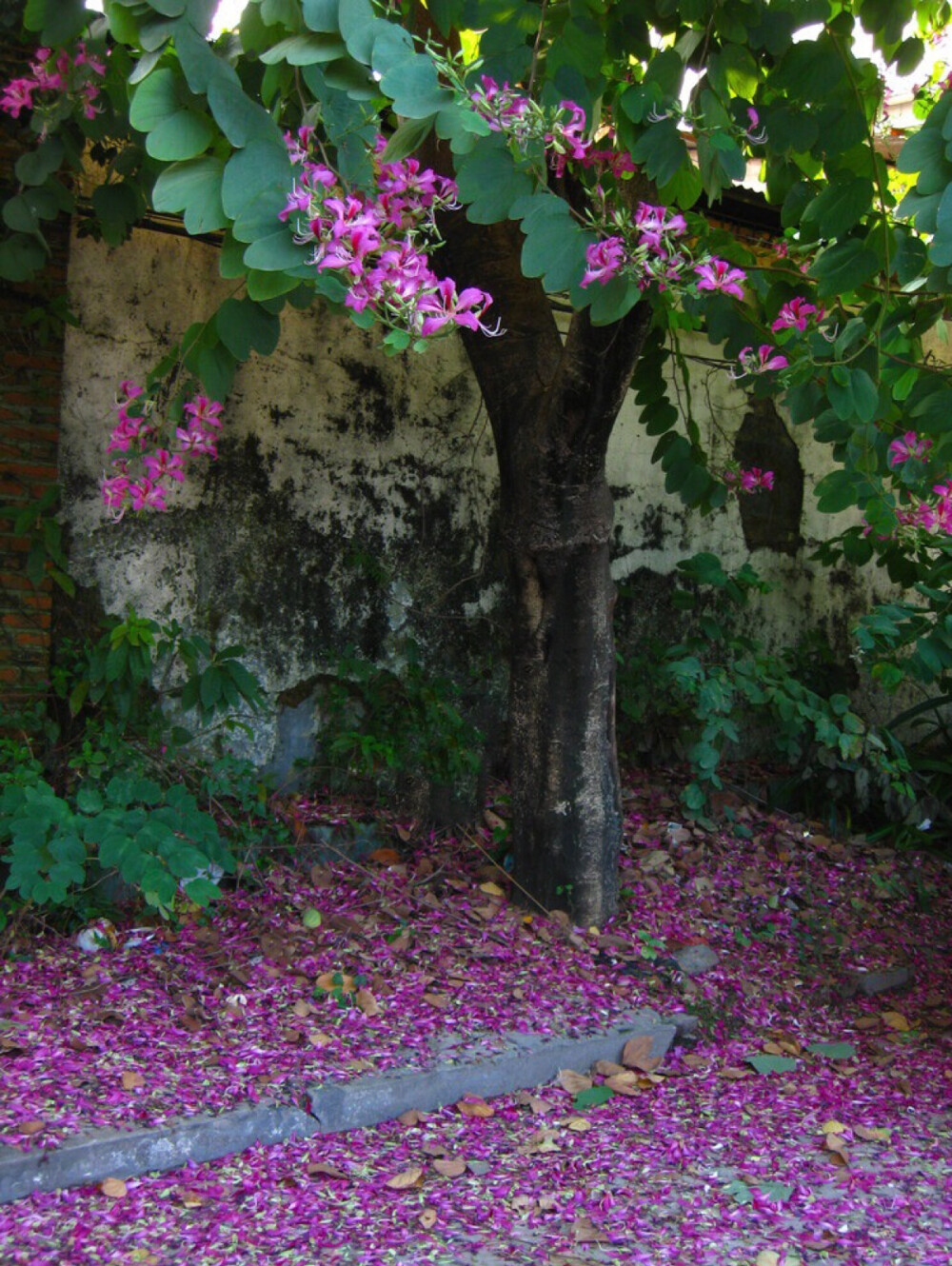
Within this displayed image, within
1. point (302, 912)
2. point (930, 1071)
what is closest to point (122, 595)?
point (302, 912)

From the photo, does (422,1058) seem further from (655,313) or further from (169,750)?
(655,313)

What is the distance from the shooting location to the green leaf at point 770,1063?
3939 mm

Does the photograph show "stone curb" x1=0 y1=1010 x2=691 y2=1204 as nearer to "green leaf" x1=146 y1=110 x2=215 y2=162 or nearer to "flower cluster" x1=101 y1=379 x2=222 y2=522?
"flower cluster" x1=101 y1=379 x2=222 y2=522

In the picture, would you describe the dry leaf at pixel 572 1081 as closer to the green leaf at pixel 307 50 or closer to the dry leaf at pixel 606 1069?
the dry leaf at pixel 606 1069

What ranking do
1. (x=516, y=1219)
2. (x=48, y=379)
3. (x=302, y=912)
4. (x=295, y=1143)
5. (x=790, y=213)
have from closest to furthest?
1. (x=516, y=1219)
2. (x=295, y=1143)
3. (x=790, y=213)
4. (x=302, y=912)
5. (x=48, y=379)

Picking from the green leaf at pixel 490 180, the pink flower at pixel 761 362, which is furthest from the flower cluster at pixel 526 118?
the pink flower at pixel 761 362

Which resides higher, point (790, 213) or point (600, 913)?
point (790, 213)

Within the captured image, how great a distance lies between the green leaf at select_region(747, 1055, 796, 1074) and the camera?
3.94m

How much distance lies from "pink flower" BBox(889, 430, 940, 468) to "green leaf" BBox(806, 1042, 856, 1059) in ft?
6.01

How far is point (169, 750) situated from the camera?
4723 mm

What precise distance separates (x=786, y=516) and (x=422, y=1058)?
4195 mm

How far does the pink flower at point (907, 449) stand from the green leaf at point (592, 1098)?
210 cm

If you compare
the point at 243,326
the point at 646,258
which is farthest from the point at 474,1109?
the point at 646,258

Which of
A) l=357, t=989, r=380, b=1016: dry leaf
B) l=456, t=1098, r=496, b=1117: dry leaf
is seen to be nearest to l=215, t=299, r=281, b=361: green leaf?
l=357, t=989, r=380, b=1016: dry leaf
